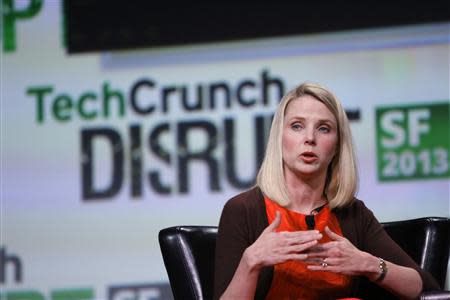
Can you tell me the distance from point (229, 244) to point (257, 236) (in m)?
0.09

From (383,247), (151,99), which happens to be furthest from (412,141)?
(383,247)

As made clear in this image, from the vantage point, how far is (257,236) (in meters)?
2.55

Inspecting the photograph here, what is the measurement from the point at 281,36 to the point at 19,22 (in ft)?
4.06

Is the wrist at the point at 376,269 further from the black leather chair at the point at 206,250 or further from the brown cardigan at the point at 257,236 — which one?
the black leather chair at the point at 206,250

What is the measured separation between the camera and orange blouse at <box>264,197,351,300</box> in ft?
8.25

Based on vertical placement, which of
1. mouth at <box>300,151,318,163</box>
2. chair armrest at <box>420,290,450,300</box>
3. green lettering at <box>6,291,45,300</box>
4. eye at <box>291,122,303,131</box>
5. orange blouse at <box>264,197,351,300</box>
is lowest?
green lettering at <box>6,291,45,300</box>

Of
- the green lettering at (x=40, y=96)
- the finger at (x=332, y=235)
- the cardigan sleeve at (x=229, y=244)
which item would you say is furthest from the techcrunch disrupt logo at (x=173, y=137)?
the finger at (x=332, y=235)

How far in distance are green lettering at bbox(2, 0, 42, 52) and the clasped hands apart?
225 cm

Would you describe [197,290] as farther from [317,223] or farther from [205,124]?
[205,124]

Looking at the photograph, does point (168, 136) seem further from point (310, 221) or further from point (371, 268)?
point (371, 268)

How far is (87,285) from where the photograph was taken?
13.3 ft

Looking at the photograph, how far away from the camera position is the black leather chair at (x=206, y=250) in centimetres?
271

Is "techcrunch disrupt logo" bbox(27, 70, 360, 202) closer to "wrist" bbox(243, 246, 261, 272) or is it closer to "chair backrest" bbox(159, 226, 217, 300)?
"chair backrest" bbox(159, 226, 217, 300)

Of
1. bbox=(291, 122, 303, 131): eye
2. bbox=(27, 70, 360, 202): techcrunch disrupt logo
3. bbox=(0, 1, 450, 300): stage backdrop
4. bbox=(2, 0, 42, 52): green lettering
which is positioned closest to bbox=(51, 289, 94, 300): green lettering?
bbox=(0, 1, 450, 300): stage backdrop
